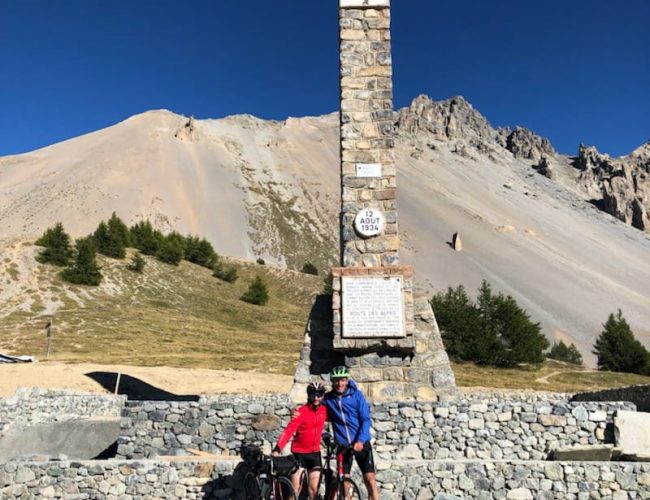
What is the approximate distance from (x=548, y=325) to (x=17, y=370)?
63.1m

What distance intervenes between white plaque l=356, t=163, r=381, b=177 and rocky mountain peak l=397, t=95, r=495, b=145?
6048 inches

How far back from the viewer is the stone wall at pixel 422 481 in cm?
725

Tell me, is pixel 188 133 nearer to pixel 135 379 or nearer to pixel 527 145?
pixel 527 145

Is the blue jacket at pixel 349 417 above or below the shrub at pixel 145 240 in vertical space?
below

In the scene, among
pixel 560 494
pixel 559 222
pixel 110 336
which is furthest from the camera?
pixel 559 222

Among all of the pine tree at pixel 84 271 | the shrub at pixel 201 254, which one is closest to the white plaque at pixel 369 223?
the pine tree at pixel 84 271

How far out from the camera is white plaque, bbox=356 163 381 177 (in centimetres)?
1123

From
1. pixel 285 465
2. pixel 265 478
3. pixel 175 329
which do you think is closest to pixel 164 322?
pixel 175 329

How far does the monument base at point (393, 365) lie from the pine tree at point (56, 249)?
4125 centimetres

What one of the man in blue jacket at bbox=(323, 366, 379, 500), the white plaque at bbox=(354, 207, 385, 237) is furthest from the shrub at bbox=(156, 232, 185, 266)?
the man in blue jacket at bbox=(323, 366, 379, 500)

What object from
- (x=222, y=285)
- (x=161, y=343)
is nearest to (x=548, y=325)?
(x=222, y=285)

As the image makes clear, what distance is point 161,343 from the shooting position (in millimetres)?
33250

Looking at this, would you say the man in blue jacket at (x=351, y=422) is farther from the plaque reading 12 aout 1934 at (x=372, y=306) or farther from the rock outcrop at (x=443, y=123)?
the rock outcrop at (x=443, y=123)

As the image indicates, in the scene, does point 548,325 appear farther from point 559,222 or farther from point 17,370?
point 17,370
